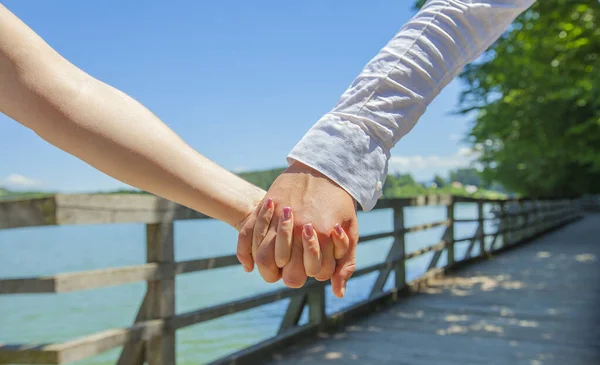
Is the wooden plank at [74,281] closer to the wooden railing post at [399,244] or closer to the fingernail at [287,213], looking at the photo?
the fingernail at [287,213]

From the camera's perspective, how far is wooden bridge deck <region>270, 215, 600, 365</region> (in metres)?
3.40

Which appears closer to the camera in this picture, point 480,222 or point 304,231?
point 304,231

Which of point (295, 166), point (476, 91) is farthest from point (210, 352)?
point (476, 91)

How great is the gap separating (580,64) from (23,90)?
1013 centimetres

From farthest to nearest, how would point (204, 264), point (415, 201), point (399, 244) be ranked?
point (415, 201) < point (399, 244) < point (204, 264)

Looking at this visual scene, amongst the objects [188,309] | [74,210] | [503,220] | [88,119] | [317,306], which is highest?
[88,119]

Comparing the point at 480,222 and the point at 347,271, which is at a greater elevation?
the point at 347,271

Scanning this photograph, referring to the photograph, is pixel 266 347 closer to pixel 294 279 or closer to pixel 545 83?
pixel 294 279

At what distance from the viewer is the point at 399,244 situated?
525 cm

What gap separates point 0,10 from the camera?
87 cm

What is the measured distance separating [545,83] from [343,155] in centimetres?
1113

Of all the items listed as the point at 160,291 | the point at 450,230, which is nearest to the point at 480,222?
the point at 450,230

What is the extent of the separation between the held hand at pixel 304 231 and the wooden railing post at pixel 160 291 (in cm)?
172

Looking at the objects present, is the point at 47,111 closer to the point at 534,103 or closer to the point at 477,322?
the point at 477,322
